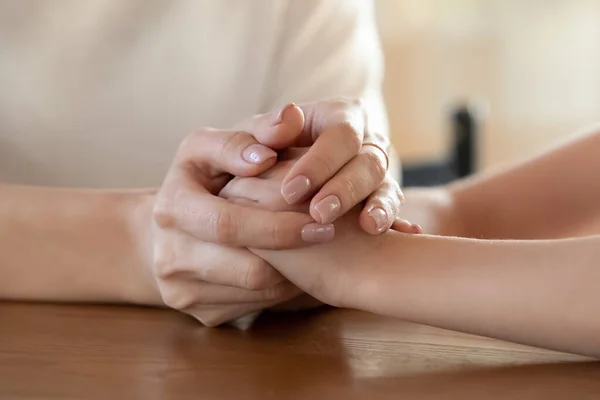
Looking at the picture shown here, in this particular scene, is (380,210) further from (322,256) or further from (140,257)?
(140,257)

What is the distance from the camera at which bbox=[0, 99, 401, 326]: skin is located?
565 millimetres

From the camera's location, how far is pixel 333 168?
570mm

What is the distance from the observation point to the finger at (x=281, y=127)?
59 centimetres

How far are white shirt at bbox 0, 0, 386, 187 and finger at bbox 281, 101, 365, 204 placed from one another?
0.32 m

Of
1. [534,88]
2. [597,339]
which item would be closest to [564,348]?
[597,339]

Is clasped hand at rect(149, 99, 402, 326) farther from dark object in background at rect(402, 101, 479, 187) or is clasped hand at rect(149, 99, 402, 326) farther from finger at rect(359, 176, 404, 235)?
dark object in background at rect(402, 101, 479, 187)

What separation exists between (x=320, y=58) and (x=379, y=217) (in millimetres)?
451

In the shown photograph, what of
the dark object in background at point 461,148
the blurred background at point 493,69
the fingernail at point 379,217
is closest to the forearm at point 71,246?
the fingernail at point 379,217

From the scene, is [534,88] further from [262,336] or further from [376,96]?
[262,336]

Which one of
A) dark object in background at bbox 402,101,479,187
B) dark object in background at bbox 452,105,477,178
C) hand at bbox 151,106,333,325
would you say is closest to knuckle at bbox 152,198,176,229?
hand at bbox 151,106,333,325

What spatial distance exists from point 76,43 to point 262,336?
482mm

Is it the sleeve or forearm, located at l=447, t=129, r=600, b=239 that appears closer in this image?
forearm, located at l=447, t=129, r=600, b=239

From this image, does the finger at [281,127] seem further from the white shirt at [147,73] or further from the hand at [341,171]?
the white shirt at [147,73]

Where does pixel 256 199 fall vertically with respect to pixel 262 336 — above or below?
above
